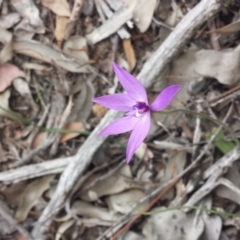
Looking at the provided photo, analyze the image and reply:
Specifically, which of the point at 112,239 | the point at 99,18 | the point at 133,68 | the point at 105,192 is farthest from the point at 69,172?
the point at 99,18

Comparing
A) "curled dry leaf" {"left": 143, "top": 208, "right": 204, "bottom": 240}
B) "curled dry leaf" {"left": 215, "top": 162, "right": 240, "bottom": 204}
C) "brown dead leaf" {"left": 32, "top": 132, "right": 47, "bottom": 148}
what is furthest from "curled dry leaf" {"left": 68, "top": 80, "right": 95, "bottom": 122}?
"curled dry leaf" {"left": 215, "top": 162, "right": 240, "bottom": 204}

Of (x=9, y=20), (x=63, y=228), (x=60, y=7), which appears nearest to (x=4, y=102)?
(x=9, y=20)

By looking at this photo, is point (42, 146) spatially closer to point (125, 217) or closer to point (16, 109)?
point (16, 109)

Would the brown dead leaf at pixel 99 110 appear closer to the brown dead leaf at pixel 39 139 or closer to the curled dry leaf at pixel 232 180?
the brown dead leaf at pixel 39 139

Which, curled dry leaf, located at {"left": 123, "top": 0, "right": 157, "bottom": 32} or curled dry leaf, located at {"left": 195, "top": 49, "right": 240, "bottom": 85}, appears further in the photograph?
curled dry leaf, located at {"left": 123, "top": 0, "right": 157, "bottom": 32}

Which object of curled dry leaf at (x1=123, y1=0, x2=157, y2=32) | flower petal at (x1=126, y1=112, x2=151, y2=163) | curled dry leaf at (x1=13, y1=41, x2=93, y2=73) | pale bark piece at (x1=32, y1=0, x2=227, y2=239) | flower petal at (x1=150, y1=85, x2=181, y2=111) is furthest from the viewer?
curled dry leaf at (x1=13, y1=41, x2=93, y2=73)

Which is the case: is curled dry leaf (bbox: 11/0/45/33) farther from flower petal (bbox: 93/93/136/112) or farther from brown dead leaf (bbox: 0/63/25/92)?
flower petal (bbox: 93/93/136/112)

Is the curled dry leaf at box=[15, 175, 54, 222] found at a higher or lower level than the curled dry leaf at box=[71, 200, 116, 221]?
higher
